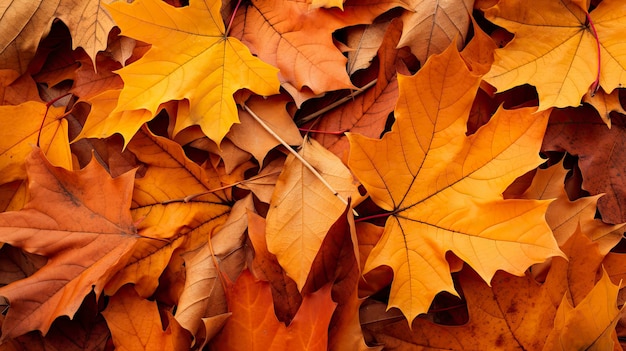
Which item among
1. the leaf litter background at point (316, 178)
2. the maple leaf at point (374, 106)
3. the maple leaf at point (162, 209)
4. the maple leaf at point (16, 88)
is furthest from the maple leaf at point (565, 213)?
the maple leaf at point (16, 88)

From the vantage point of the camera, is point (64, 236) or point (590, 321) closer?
point (590, 321)

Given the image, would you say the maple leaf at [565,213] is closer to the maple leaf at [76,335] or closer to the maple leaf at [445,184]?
the maple leaf at [445,184]

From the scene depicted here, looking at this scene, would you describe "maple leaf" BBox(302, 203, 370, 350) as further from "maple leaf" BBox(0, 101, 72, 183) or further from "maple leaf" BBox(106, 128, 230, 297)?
"maple leaf" BBox(0, 101, 72, 183)

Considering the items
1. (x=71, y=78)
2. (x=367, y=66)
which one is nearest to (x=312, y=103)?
(x=367, y=66)

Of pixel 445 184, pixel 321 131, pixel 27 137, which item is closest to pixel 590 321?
pixel 445 184

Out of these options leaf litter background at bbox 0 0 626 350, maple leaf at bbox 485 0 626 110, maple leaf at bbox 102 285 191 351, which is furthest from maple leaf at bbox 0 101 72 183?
maple leaf at bbox 485 0 626 110

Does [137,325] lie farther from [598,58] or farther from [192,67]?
[598,58]

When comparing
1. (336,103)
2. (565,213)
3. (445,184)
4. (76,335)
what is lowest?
(76,335)
